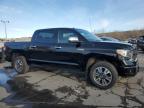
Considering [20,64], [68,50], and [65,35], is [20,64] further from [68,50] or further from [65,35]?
[68,50]

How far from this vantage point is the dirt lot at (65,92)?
583 cm

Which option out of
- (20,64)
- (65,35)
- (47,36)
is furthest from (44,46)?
(20,64)

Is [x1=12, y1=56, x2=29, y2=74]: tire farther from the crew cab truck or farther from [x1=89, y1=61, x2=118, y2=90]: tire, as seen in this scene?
[x1=89, y1=61, x2=118, y2=90]: tire

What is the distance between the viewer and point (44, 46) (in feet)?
28.8

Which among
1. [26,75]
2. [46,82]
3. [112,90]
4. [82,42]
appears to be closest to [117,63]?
[112,90]

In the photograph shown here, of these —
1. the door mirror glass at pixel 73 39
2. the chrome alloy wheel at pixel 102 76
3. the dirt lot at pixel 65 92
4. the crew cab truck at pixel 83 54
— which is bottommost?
the dirt lot at pixel 65 92

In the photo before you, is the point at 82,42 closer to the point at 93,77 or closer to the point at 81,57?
the point at 81,57

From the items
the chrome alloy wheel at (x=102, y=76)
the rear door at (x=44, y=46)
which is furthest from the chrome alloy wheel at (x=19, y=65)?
the chrome alloy wheel at (x=102, y=76)

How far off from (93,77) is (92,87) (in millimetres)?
321

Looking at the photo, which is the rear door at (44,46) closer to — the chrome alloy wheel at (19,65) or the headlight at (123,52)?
the chrome alloy wheel at (19,65)

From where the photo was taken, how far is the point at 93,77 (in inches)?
286

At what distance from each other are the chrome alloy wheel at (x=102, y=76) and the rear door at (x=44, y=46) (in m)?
1.92

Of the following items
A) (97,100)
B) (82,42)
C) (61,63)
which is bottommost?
(97,100)

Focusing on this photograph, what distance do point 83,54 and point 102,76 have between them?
38.5 inches
